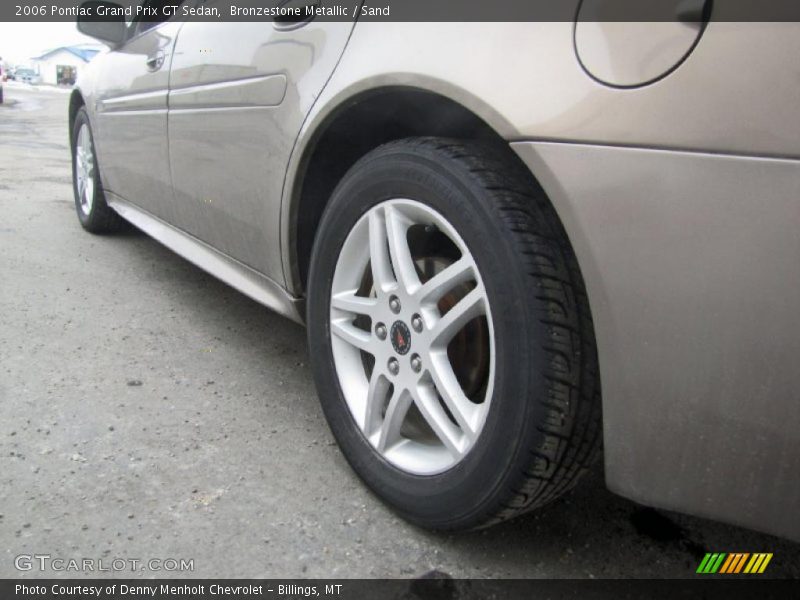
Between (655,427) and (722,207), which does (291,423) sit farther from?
(722,207)

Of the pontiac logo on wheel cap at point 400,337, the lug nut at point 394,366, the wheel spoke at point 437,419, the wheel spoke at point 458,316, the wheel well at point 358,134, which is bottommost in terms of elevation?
the wheel spoke at point 437,419

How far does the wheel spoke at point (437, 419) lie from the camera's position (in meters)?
1.52

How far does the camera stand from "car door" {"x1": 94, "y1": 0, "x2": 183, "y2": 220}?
9.28ft

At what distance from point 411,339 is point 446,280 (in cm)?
18

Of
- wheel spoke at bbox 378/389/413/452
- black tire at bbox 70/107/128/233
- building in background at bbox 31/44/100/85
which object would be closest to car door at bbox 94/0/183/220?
black tire at bbox 70/107/128/233

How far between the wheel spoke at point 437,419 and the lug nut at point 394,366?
86 mm

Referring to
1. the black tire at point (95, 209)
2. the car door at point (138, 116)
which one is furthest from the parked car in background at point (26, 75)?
the car door at point (138, 116)

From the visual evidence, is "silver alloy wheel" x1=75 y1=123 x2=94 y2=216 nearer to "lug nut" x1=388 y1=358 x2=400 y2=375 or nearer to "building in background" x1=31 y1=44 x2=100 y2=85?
"lug nut" x1=388 y1=358 x2=400 y2=375

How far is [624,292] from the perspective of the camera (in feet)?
3.95

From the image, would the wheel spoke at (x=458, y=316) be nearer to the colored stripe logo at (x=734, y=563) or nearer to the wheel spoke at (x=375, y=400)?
the wheel spoke at (x=375, y=400)

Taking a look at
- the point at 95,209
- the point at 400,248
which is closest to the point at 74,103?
the point at 95,209

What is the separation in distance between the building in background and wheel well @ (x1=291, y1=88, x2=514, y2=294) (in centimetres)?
5948

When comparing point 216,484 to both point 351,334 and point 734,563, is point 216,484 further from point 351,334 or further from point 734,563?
point 734,563

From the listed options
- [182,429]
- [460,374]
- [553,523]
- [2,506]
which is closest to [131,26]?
[182,429]
